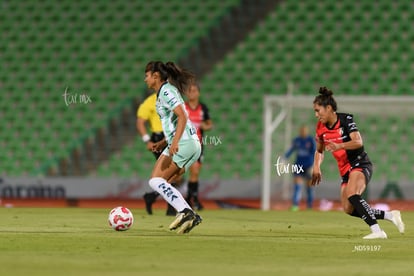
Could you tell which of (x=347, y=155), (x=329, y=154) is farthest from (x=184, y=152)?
(x=329, y=154)

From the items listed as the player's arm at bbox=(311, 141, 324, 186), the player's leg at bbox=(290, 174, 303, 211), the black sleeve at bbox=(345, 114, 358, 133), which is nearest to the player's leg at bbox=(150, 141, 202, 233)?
the player's arm at bbox=(311, 141, 324, 186)

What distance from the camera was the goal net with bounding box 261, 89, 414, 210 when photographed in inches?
773

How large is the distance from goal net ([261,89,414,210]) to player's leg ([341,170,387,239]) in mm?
8362

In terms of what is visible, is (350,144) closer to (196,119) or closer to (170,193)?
(170,193)

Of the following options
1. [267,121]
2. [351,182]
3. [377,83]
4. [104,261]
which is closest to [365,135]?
[377,83]

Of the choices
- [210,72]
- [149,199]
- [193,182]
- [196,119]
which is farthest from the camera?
[210,72]

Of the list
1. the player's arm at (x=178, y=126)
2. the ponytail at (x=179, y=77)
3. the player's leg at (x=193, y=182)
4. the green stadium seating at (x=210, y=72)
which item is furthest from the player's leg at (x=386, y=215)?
the green stadium seating at (x=210, y=72)

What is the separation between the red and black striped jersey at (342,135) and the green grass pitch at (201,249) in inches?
34.4

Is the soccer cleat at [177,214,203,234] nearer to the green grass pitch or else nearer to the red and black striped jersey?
the green grass pitch

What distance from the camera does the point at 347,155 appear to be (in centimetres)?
1105

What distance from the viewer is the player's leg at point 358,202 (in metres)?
10.4

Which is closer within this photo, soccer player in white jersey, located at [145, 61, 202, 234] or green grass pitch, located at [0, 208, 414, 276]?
green grass pitch, located at [0, 208, 414, 276]

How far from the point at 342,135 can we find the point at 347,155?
33 centimetres

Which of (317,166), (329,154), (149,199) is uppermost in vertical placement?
(317,166)
